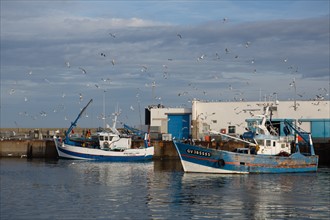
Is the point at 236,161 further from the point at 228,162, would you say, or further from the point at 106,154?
the point at 106,154

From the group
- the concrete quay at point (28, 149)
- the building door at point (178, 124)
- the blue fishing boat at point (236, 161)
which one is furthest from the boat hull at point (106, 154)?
the blue fishing boat at point (236, 161)

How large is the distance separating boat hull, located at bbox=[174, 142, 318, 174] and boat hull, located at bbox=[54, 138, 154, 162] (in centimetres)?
1616

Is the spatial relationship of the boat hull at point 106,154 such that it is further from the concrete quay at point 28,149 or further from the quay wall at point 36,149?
the concrete quay at point 28,149

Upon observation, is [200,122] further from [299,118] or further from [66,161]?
[66,161]

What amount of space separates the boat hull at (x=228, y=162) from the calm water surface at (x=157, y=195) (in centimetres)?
93

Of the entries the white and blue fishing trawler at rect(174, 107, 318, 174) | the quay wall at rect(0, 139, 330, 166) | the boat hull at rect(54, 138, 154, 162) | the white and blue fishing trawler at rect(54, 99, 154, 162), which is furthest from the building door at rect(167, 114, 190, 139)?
the white and blue fishing trawler at rect(174, 107, 318, 174)

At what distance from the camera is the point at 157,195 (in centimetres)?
3434

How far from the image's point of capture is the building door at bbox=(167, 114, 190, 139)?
71938 mm

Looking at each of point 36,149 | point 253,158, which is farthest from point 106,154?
point 253,158

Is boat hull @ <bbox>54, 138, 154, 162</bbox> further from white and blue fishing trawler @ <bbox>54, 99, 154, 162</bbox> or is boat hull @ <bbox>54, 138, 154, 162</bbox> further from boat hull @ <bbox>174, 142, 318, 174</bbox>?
boat hull @ <bbox>174, 142, 318, 174</bbox>

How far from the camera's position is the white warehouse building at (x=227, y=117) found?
2596 inches

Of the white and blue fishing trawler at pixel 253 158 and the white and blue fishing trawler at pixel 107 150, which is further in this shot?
the white and blue fishing trawler at pixel 107 150

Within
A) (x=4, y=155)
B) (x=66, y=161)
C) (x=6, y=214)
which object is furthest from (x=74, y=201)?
(x=4, y=155)

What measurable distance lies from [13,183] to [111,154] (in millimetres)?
24211
